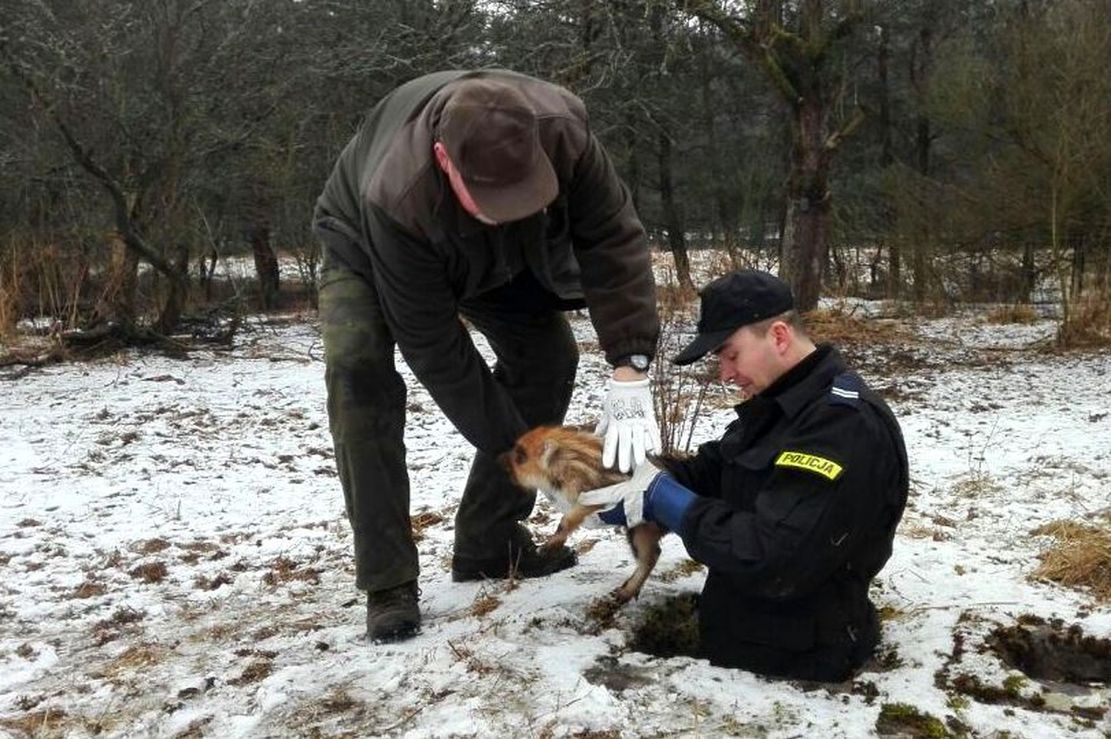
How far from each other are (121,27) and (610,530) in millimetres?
7921

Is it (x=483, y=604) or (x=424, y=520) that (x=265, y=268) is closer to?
(x=424, y=520)

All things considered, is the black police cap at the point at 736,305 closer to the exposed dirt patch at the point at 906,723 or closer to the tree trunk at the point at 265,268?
the exposed dirt patch at the point at 906,723

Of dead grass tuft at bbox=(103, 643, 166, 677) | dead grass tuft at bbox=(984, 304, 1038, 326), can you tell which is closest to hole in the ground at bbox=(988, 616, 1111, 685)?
dead grass tuft at bbox=(103, 643, 166, 677)

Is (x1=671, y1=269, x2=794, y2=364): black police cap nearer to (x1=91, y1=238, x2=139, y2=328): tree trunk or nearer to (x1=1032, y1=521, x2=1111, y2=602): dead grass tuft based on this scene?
(x1=1032, y1=521, x2=1111, y2=602): dead grass tuft

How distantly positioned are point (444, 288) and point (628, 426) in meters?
0.74

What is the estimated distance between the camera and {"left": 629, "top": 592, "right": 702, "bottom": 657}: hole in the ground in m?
3.28

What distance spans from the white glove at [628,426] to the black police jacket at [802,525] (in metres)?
0.27

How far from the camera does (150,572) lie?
4.13 m

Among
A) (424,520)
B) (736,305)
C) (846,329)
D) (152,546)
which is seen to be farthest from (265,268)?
(736,305)


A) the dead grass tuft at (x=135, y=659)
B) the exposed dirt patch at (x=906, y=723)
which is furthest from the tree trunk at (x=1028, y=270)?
the dead grass tuft at (x=135, y=659)

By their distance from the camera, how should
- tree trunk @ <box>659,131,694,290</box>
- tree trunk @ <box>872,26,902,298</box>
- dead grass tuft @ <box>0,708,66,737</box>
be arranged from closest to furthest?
dead grass tuft @ <box>0,708,66,737</box> < tree trunk @ <box>659,131,694,290</box> < tree trunk @ <box>872,26,902,298</box>

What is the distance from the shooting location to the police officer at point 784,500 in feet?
8.32

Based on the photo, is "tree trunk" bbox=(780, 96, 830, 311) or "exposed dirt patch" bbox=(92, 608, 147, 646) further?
"tree trunk" bbox=(780, 96, 830, 311)

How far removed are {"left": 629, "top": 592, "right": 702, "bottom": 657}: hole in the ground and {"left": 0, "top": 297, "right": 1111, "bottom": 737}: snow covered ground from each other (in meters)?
0.05
